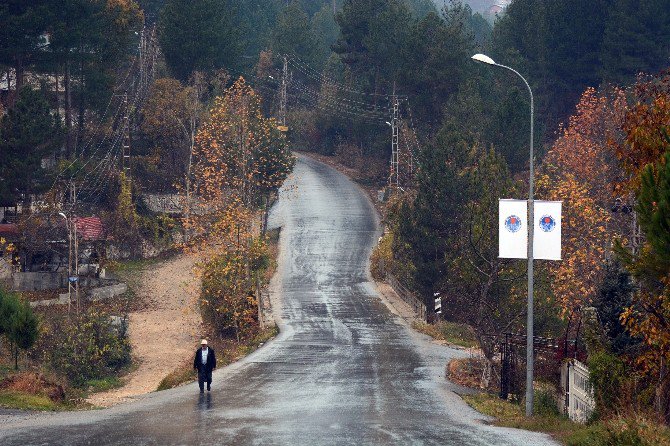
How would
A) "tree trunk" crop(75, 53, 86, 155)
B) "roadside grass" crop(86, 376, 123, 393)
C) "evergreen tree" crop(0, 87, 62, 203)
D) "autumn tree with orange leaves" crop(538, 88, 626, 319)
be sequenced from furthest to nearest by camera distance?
"tree trunk" crop(75, 53, 86, 155), "evergreen tree" crop(0, 87, 62, 203), "autumn tree with orange leaves" crop(538, 88, 626, 319), "roadside grass" crop(86, 376, 123, 393)

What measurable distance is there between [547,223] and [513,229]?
2.40ft

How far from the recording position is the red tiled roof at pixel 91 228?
172 ft

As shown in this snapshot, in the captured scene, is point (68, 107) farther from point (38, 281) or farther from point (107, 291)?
point (107, 291)

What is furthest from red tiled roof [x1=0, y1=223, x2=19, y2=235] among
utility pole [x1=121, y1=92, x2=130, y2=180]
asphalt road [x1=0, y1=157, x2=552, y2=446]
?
asphalt road [x1=0, y1=157, x2=552, y2=446]

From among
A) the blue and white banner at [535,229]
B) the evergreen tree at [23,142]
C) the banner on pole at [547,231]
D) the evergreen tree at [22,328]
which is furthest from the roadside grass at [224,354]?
the evergreen tree at [23,142]

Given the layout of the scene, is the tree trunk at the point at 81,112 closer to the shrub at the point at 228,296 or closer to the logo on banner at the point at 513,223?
the shrub at the point at 228,296

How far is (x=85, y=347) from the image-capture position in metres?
38.2

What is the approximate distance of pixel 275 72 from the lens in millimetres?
105812

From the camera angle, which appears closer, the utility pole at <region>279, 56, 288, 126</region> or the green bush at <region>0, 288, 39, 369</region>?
the green bush at <region>0, 288, 39, 369</region>

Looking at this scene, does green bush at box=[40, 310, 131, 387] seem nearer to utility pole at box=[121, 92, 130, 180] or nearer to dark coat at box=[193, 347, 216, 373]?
dark coat at box=[193, 347, 216, 373]

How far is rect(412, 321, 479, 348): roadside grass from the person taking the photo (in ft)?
131

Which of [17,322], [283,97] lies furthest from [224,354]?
[283,97]

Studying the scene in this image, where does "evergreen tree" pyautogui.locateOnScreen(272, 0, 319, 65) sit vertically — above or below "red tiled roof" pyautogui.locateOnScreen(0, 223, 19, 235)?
above

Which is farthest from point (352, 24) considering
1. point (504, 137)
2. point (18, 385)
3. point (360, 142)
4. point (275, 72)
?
point (18, 385)
